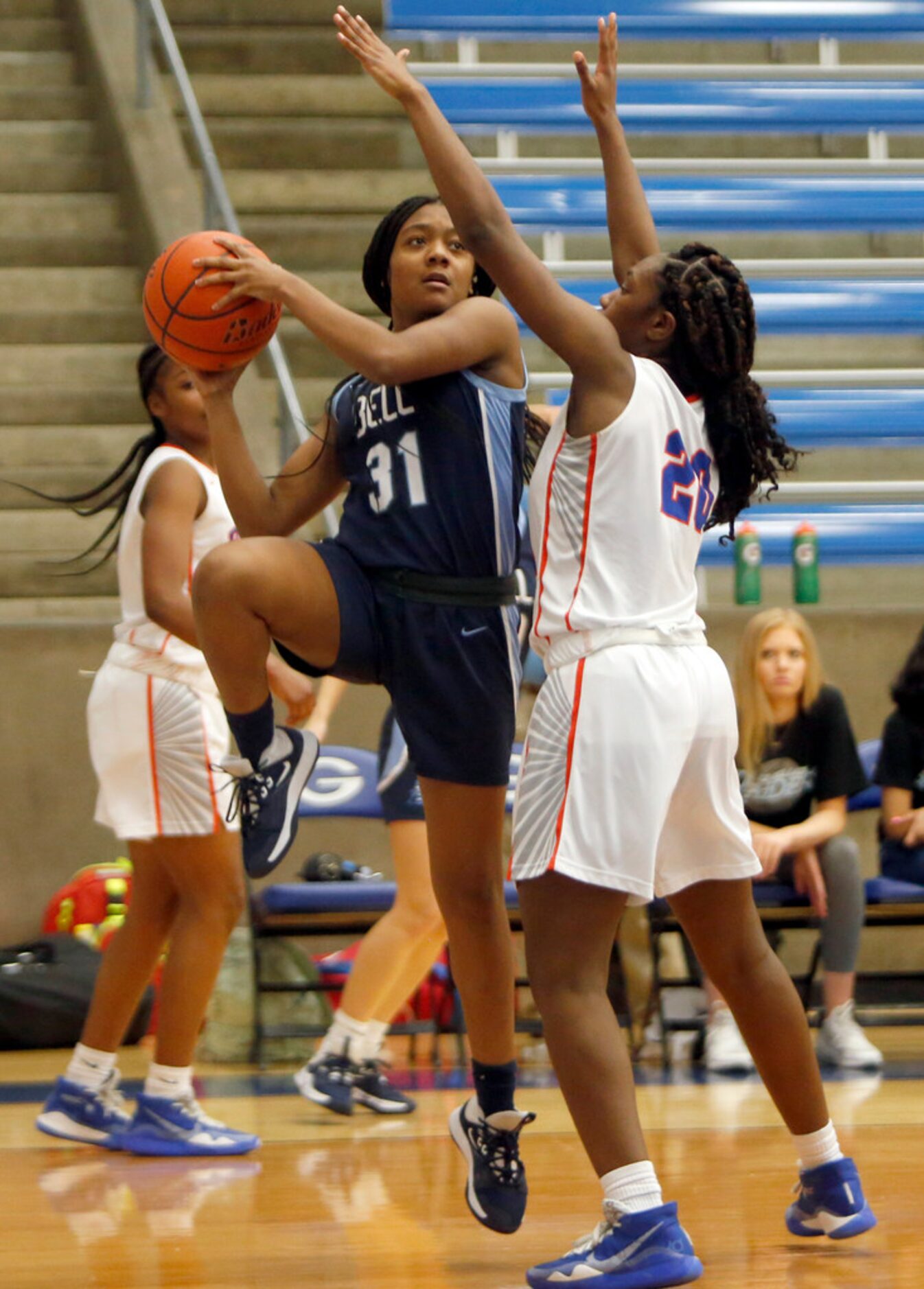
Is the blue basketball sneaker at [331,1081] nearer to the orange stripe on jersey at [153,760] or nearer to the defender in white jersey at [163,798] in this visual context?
the defender in white jersey at [163,798]

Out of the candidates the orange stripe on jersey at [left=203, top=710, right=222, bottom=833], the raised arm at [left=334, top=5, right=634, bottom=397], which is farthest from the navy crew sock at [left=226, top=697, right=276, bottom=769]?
the orange stripe on jersey at [left=203, top=710, right=222, bottom=833]

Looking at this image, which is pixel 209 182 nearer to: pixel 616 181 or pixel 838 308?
pixel 838 308

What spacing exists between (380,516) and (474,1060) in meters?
0.91

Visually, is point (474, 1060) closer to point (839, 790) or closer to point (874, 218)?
point (839, 790)

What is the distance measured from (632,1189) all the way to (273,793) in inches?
32.8

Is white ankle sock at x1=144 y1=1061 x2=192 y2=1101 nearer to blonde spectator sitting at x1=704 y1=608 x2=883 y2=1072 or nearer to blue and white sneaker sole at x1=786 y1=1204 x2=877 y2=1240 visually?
blue and white sneaker sole at x1=786 y1=1204 x2=877 y2=1240

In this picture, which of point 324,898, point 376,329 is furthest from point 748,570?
point 376,329

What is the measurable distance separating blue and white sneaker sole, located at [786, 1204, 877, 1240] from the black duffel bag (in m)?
2.94

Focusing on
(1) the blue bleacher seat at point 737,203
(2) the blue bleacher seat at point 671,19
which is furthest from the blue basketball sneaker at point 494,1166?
(2) the blue bleacher seat at point 671,19

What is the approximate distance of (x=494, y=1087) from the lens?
295 cm

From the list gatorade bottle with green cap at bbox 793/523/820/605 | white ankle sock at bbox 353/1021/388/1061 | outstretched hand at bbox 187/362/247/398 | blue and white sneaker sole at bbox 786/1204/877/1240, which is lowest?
white ankle sock at bbox 353/1021/388/1061

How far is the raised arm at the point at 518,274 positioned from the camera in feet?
8.25

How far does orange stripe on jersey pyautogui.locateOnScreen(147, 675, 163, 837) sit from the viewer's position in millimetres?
3744

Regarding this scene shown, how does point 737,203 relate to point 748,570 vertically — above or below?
above
